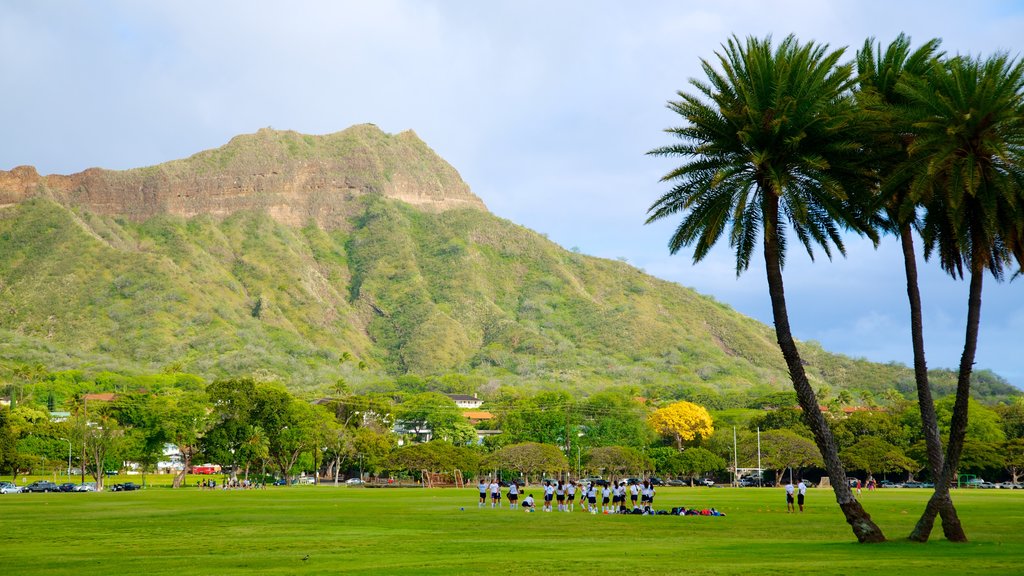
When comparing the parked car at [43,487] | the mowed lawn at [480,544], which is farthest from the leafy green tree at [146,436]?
the mowed lawn at [480,544]

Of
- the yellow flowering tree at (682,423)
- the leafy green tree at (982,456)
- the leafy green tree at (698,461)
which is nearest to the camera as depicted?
the leafy green tree at (982,456)

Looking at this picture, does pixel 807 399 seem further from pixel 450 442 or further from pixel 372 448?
pixel 450 442

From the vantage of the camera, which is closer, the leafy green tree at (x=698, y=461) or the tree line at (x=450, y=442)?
the tree line at (x=450, y=442)

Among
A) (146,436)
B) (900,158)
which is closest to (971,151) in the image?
(900,158)

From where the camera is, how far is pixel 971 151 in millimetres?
32250

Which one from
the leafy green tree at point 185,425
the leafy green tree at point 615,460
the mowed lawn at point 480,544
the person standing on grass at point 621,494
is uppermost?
the leafy green tree at point 185,425

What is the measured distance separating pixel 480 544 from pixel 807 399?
12081mm

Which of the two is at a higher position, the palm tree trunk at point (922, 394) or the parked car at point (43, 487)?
the palm tree trunk at point (922, 394)

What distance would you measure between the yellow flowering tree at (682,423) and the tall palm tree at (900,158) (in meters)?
126

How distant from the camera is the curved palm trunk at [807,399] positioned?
3406cm

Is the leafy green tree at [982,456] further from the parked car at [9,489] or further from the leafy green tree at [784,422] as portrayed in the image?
the parked car at [9,489]

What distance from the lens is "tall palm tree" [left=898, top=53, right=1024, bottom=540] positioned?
104 ft

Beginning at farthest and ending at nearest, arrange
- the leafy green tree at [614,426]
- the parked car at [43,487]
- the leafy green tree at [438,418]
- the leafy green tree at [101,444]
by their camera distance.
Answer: the leafy green tree at [438,418] < the leafy green tree at [614,426] < the leafy green tree at [101,444] < the parked car at [43,487]

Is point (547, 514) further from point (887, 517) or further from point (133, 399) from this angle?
point (133, 399)
